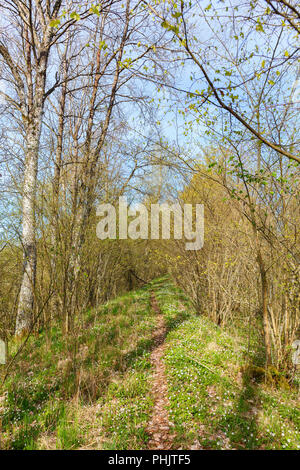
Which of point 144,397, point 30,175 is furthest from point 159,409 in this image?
point 30,175

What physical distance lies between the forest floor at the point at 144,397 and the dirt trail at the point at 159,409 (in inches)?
0.5

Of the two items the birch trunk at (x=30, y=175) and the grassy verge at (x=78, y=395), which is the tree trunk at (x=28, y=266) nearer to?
the birch trunk at (x=30, y=175)

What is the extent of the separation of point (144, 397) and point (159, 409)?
32 centimetres

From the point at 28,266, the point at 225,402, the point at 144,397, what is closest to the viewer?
the point at 225,402

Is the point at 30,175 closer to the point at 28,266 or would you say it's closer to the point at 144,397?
the point at 28,266

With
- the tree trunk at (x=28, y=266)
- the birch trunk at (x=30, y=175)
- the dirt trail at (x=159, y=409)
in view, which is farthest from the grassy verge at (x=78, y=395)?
the birch trunk at (x=30, y=175)

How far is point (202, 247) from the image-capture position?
7.40 meters

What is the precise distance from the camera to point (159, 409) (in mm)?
3592

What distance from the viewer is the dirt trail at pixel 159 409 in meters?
3.01

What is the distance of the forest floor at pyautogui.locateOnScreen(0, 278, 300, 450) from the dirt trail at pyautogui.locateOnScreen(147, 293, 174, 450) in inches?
0.5

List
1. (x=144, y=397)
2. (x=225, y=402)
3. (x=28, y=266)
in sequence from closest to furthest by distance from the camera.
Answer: (x=225, y=402) < (x=144, y=397) < (x=28, y=266)

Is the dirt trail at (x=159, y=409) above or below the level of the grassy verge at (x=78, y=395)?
below

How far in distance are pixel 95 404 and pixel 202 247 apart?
4.86 m
